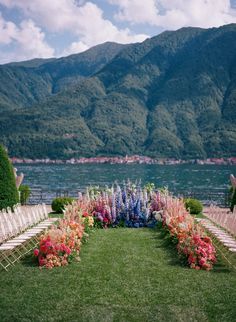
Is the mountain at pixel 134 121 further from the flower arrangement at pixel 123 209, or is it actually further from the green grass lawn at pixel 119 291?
the green grass lawn at pixel 119 291

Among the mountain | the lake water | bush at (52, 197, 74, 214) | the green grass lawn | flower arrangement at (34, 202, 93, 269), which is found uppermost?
the mountain

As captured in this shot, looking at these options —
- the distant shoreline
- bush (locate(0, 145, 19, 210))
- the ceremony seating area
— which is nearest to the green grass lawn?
the ceremony seating area

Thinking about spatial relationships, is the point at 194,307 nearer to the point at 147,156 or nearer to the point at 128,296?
the point at 128,296

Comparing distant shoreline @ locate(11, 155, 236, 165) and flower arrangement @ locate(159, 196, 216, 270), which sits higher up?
flower arrangement @ locate(159, 196, 216, 270)

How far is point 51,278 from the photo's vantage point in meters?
9.30

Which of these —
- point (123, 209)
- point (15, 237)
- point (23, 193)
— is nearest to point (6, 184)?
point (123, 209)

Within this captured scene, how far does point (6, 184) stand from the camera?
18.1m

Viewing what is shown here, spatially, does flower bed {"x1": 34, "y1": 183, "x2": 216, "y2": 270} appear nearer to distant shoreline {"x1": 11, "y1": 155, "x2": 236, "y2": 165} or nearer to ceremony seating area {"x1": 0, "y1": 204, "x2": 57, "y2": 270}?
ceremony seating area {"x1": 0, "y1": 204, "x2": 57, "y2": 270}

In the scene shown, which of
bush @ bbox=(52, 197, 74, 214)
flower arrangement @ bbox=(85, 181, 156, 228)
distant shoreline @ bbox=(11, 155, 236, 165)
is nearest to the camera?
flower arrangement @ bbox=(85, 181, 156, 228)

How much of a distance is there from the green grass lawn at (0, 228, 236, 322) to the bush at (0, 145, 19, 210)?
7213mm

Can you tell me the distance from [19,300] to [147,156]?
461 feet

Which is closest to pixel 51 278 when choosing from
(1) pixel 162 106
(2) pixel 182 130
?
(2) pixel 182 130

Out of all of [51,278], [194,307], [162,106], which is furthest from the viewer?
[162,106]

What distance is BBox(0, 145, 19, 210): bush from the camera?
17938mm
